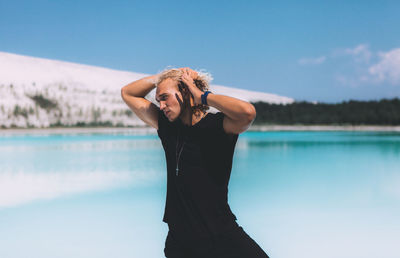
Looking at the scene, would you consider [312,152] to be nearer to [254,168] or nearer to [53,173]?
[254,168]

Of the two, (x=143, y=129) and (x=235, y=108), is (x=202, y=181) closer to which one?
(x=235, y=108)

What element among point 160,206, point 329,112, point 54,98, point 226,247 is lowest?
point 160,206

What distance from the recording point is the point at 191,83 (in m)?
1.20

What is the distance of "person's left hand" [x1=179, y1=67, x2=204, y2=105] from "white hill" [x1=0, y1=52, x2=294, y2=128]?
1915 centimetres

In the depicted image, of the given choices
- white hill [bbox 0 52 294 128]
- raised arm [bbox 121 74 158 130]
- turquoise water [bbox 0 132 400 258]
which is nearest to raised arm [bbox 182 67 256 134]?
raised arm [bbox 121 74 158 130]

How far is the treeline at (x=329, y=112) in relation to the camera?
2302 cm

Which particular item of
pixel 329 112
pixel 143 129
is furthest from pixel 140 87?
pixel 329 112

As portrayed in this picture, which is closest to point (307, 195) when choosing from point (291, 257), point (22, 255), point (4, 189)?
point (291, 257)

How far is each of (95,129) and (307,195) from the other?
656 inches

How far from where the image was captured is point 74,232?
3893 millimetres

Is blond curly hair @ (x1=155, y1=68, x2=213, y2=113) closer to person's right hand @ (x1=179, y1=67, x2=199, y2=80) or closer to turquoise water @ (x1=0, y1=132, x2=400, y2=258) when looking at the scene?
person's right hand @ (x1=179, y1=67, x2=199, y2=80)

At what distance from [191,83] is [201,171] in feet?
0.87

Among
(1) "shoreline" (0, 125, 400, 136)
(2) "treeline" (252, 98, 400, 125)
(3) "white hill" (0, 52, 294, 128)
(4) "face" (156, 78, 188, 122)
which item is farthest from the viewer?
(2) "treeline" (252, 98, 400, 125)

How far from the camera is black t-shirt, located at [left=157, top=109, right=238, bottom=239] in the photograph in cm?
114
